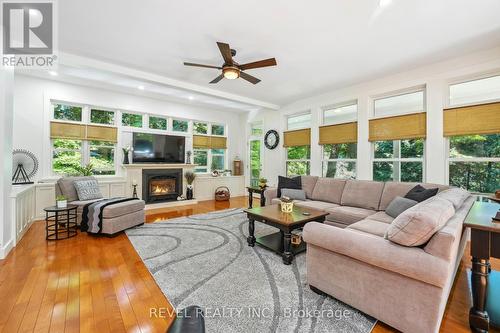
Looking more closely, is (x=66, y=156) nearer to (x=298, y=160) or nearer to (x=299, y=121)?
(x=298, y=160)

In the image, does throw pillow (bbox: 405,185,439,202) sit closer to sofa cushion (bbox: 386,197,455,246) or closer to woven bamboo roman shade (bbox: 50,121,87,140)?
sofa cushion (bbox: 386,197,455,246)

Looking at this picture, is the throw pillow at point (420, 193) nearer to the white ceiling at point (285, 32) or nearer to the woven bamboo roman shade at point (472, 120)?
the woven bamboo roman shade at point (472, 120)

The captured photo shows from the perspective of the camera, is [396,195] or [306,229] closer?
[306,229]

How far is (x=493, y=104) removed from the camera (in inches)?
127

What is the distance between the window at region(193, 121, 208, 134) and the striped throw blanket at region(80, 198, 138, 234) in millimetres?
3791

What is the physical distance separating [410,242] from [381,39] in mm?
2815

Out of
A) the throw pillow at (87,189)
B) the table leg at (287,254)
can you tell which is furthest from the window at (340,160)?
the throw pillow at (87,189)

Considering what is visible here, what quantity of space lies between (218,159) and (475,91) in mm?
6334

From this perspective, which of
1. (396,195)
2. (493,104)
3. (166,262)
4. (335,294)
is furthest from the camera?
(396,195)

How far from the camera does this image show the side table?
3314 mm

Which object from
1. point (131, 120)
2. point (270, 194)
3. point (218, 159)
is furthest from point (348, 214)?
point (131, 120)

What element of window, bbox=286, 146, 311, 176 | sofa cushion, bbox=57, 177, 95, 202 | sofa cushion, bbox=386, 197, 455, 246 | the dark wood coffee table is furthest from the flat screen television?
sofa cushion, bbox=386, 197, 455, 246

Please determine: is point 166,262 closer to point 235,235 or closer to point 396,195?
point 235,235

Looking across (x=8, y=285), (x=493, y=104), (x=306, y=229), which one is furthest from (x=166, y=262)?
(x=493, y=104)
